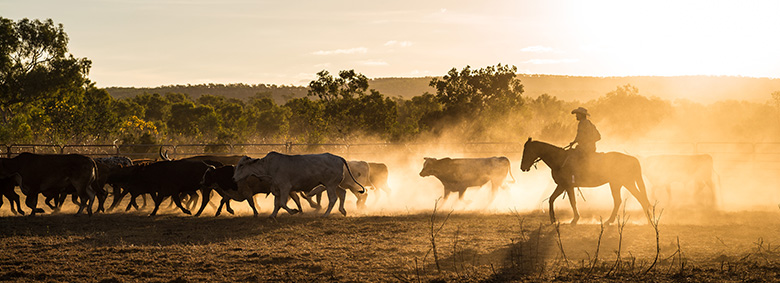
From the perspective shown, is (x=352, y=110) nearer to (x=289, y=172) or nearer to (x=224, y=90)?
(x=289, y=172)

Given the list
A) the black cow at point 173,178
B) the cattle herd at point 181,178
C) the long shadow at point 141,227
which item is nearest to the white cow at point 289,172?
the cattle herd at point 181,178

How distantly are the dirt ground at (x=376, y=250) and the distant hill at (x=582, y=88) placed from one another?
133877 millimetres

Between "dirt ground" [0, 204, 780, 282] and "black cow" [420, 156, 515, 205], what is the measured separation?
2.97m

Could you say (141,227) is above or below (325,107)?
below

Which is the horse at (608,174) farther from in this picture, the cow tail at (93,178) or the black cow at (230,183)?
the cow tail at (93,178)

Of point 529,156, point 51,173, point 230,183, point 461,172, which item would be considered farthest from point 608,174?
point 51,173

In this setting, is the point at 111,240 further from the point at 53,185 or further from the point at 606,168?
the point at 606,168

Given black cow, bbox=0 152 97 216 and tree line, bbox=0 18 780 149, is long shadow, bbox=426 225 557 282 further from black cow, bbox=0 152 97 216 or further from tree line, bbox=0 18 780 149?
tree line, bbox=0 18 780 149

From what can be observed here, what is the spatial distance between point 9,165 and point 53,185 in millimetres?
1039

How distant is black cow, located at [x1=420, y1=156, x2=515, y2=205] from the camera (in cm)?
1627

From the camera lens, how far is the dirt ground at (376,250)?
7711 mm

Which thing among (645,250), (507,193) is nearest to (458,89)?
(507,193)

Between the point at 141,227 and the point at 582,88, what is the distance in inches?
7224

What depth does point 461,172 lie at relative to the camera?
1627 centimetres
